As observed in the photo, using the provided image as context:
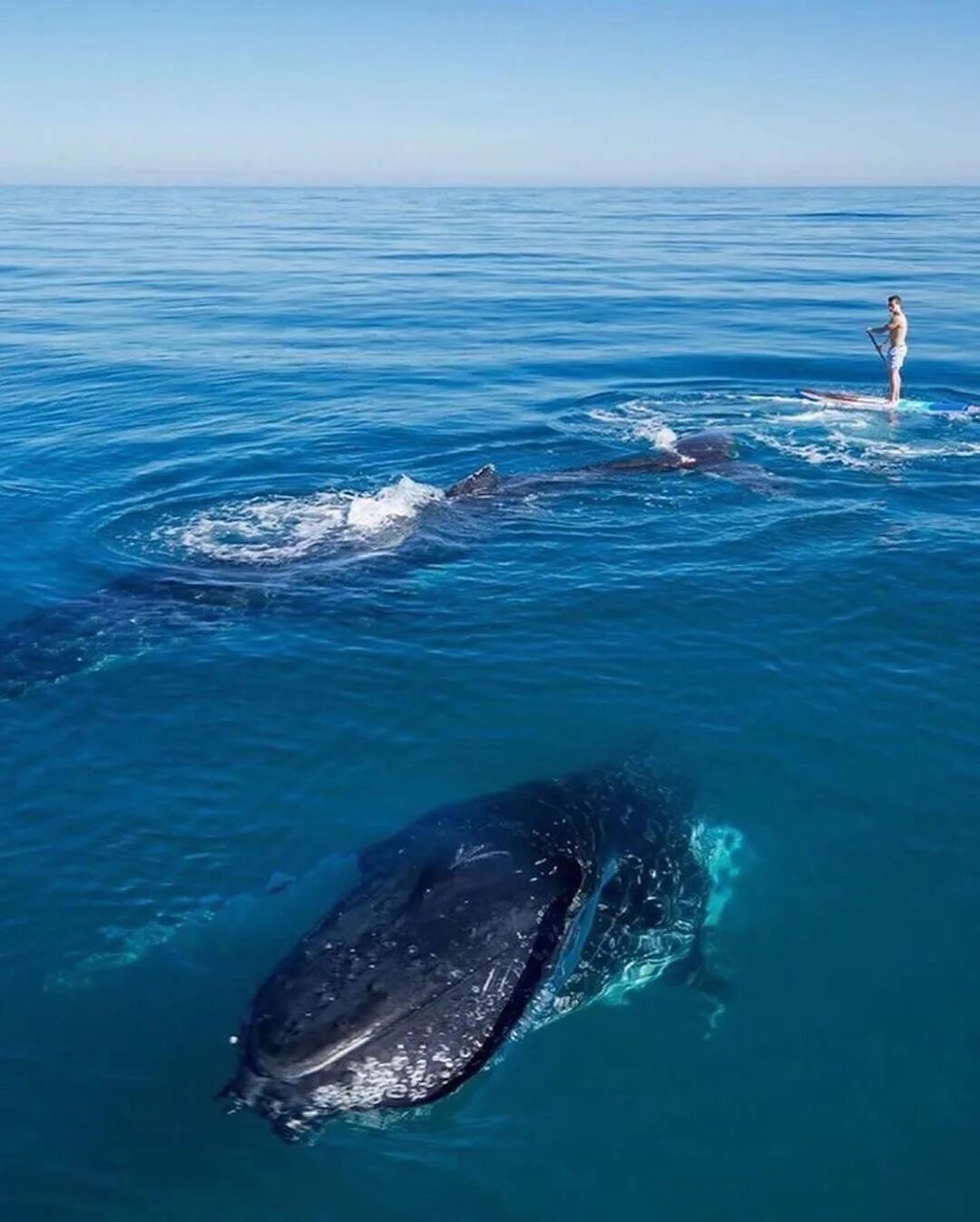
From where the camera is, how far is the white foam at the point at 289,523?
96.0ft

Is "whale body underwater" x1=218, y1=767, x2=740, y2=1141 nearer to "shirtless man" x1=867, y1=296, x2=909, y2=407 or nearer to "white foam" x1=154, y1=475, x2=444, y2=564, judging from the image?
"white foam" x1=154, y1=475, x2=444, y2=564

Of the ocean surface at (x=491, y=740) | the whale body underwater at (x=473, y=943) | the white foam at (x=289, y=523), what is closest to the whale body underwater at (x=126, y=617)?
the ocean surface at (x=491, y=740)

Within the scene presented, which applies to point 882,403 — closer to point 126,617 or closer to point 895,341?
point 895,341

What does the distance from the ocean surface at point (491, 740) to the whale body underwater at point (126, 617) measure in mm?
120

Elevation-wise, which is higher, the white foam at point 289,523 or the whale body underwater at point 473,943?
the white foam at point 289,523

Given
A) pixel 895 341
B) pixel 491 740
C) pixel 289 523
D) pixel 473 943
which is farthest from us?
pixel 895 341

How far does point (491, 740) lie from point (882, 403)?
93.7 feet

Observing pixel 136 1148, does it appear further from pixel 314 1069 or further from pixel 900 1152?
pixel 900 1152

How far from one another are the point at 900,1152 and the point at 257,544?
21853 mm

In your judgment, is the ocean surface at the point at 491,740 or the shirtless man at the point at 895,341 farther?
the shirtless man at the point at 895,341

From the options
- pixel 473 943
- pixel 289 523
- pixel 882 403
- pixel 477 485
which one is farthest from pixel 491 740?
pixel 882 403

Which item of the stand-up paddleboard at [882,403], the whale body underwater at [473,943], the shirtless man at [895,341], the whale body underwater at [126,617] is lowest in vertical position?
the whale body underwater at [473,943]

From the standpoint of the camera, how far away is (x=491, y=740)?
2077cm

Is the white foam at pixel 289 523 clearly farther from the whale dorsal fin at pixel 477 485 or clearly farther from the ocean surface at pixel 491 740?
the whale dorsal fin at pixel 477 485
